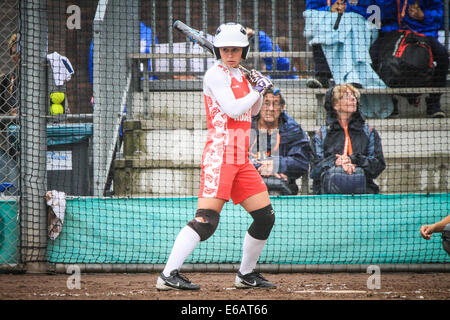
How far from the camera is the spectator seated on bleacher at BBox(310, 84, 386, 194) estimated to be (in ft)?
22.5

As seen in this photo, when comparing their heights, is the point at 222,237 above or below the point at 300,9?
below

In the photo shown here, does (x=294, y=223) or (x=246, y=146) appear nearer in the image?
(x=246, y=146)

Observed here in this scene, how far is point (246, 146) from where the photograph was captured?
5.01 meters

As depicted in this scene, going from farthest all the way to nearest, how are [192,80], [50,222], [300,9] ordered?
[300,9] → [192,80] → [50,222]

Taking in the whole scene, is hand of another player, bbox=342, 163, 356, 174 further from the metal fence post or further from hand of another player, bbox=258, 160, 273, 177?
the metal fence post

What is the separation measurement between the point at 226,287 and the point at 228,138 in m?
1.34

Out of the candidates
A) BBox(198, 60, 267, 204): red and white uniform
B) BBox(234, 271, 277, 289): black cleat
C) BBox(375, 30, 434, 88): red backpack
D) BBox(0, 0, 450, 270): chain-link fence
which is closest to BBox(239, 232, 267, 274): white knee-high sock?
BBox(234, 271, 277, 289): black cleat

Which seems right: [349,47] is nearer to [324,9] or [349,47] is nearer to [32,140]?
[324,9]

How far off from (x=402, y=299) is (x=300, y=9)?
7.93m

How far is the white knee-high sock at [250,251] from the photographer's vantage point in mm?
5128

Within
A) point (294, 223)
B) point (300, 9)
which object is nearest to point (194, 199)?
point (294, 223)

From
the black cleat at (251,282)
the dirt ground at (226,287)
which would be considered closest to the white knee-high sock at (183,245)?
the dirt ground at (226,287)

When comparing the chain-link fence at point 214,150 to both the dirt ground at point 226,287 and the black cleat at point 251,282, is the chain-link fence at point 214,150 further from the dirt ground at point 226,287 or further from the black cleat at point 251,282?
the black cleat at point 251,282

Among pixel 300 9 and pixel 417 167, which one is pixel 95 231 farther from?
pixel 300 9
